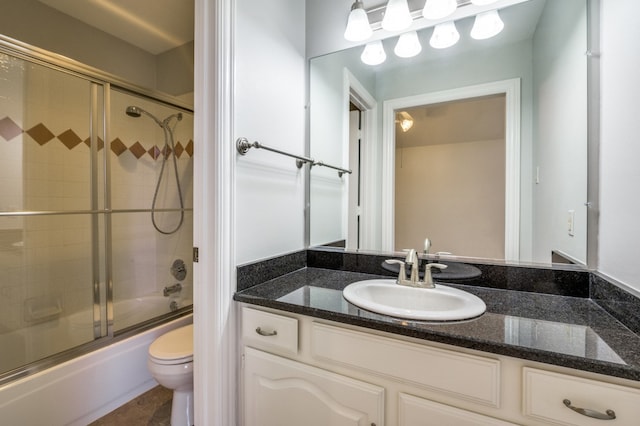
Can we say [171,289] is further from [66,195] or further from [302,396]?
[302,396]

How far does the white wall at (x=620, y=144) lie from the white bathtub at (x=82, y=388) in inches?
90.0

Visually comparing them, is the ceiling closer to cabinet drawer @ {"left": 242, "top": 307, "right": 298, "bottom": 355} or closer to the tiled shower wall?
the tiled shower wall

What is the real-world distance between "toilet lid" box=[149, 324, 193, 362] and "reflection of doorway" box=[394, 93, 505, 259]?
1.17m

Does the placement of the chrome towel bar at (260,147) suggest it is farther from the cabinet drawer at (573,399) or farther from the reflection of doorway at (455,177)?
the cabinet drawer at (573,399)

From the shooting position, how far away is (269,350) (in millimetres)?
996

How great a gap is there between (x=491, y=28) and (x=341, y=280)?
132cm

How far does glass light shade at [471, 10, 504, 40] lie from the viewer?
121cm

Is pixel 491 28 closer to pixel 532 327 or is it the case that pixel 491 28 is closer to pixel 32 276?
pixel 532 327

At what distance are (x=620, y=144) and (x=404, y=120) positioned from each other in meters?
0.81

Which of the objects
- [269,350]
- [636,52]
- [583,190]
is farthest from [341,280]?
[636,52]

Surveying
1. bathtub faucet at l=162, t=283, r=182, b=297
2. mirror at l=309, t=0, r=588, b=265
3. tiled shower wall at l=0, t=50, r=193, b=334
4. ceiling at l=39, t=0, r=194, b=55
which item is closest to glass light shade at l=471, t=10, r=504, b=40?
mirror at l=309, t=0, r=588, b=265

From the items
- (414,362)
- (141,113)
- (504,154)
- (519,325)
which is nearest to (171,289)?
(141,113)

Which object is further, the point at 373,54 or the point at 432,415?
the point at 373,54

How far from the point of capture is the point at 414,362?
2.50 feet
